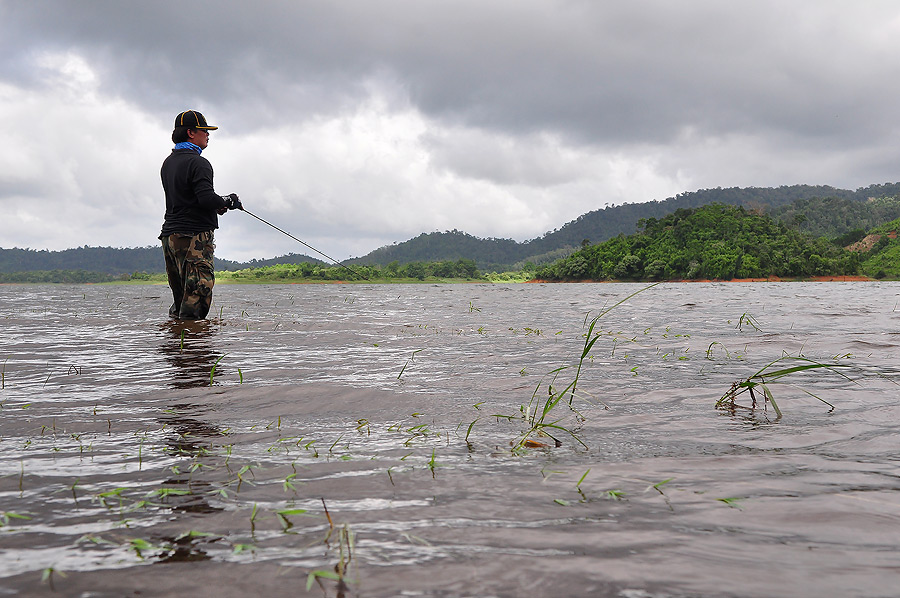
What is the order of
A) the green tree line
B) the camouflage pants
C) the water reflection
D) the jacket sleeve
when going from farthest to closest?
the green tree line < the camouflage pants < the jacket sleeve < the water reflection

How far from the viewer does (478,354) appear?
788 centimetres

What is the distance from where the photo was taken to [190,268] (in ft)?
35.4

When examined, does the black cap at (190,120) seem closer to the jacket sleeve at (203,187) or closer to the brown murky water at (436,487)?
the jacket sleeve at (203,187)

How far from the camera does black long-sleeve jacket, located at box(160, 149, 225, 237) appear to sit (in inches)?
415

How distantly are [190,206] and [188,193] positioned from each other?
0.83ft

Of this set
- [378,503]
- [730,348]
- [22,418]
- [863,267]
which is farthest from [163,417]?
[863,267]

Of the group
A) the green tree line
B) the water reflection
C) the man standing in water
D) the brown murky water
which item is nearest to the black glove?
the man standing in water

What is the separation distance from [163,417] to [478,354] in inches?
180

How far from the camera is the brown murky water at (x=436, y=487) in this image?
5.95ft

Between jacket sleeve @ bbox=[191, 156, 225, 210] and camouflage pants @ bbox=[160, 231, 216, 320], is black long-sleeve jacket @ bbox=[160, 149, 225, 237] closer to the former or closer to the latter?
jacket sleeve @ bbox=[191, 156, 225, 210]

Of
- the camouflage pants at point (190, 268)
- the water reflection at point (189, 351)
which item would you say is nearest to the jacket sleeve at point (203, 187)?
the camouflage pants at point (190, 268)

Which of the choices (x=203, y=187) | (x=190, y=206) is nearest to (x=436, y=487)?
(x=203, y=187)

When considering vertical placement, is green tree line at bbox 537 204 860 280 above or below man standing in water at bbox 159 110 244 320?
above

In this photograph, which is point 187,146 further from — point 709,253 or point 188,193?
point 709,253
